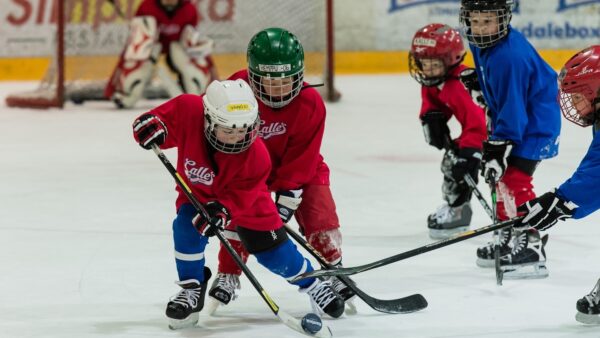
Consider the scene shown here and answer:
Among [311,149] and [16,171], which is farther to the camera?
[16,171]

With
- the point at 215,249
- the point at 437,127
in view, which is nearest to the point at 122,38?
the point at 437,127

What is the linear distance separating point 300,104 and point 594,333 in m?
1.00

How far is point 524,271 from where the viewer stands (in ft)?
11.3

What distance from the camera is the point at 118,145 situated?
6.43 meters

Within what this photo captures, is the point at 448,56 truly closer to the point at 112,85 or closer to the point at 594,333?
the point at 594,333

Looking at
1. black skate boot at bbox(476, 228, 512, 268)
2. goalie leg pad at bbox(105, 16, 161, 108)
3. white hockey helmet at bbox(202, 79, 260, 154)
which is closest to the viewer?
white hockey helmet at bbox(202, 79, 260, 154)

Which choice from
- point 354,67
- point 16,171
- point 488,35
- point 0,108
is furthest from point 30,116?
point 488,35

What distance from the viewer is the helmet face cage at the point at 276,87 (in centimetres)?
300

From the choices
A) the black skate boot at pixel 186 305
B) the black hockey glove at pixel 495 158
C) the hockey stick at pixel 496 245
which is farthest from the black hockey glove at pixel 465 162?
the black skate boot at pixel 186 305

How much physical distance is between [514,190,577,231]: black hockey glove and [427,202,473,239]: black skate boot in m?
1.25

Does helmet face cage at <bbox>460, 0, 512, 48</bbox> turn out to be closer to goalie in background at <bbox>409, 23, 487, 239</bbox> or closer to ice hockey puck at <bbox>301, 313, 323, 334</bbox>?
goalie in background at <bbox>409, 23, 487, 239</bbox>

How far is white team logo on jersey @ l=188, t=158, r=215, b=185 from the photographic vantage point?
9.32ft

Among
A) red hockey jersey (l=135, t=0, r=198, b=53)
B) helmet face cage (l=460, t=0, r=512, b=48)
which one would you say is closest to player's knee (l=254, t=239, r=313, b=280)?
helmet face cage (l=460, t=0, r=512, b=48)

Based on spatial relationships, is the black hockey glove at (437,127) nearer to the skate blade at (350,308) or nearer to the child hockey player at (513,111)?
the child hockey player at (513,111)
